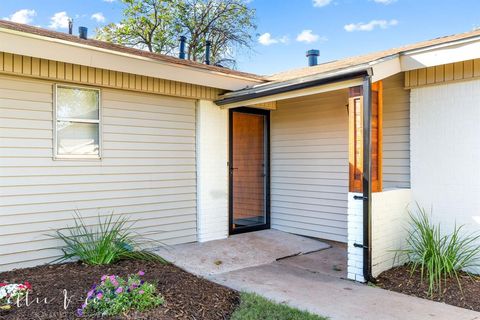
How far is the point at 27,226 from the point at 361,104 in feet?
14.1

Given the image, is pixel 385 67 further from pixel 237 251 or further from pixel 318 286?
→ pixel 237 251

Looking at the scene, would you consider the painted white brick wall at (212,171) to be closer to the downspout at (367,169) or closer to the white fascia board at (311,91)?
the white fascia board at (311,91)

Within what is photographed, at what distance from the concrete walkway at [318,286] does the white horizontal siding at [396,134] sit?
144 centimetres

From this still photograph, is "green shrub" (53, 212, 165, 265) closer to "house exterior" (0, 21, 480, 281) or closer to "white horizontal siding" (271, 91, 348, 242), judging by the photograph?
"house exterior" (0, 21, 480, 281)

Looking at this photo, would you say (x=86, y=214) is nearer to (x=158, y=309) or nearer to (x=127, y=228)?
(x=127, y=228)

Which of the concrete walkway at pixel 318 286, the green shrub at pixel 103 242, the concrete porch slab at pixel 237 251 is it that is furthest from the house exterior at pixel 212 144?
the concrete walkway at pixel 318 286

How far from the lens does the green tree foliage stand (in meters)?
16.8

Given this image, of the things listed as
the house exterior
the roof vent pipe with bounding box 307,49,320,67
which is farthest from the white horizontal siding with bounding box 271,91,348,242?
the roof vent pipe with bounding box 307,49,320,67

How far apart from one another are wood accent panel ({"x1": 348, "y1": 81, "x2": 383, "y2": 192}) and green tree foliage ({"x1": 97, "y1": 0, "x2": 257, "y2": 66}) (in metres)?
12.4

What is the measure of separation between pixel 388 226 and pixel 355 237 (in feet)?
1.90

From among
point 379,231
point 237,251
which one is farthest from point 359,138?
point 237,251

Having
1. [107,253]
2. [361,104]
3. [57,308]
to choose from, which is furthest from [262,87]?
[57,308]

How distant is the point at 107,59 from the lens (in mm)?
4723

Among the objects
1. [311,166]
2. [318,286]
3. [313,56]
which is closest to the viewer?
[318,286]
